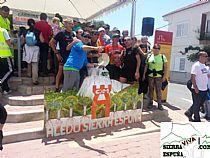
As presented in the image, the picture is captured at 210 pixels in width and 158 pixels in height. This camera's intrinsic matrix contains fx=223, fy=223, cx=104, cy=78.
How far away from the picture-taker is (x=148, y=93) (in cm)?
576

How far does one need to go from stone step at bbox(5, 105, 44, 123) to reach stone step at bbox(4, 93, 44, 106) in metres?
0.12

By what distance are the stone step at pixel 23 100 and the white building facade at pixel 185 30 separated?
714 inches

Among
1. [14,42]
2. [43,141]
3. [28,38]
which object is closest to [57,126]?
[43,141]

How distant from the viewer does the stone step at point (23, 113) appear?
4.23m

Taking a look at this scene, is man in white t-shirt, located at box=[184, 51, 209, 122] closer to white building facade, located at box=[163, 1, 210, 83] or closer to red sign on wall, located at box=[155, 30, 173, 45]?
red sign on wall, located at box=[155, 30, 173, 45]

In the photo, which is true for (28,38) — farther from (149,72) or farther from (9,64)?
(149,72)

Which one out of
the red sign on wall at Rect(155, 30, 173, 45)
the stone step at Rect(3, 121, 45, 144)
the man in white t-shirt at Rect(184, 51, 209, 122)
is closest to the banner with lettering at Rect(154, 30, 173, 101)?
the red sign on wall at Rect(155, 30, 173, 45)

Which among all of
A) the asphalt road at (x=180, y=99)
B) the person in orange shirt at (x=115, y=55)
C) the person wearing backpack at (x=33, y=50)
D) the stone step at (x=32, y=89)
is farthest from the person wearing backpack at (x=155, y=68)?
the person wearing backpack at (x=33, y=50)

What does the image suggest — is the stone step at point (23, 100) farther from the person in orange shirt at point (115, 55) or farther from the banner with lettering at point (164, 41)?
the banner with lettering at point (164, 41)

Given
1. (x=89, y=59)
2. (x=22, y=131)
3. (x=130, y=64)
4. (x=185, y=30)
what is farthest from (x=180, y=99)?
(x=185, y=30)

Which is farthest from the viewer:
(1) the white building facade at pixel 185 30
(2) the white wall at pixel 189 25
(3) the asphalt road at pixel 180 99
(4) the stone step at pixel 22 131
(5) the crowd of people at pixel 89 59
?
(2) the white wall at pixel 189 25

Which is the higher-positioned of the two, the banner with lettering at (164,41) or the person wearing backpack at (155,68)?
the banner with lettering at (164,41)

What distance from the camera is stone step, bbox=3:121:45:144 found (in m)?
3.66

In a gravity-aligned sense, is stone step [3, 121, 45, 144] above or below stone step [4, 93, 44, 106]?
below
